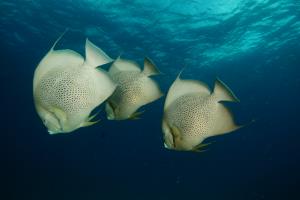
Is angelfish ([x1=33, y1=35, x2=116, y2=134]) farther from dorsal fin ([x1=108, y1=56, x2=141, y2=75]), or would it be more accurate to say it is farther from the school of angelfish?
dorsal fin ([x1=108, y1=56, x2=141, y2=75])

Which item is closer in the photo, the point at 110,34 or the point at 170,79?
the point at 110,34

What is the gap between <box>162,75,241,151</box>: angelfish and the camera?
2812 mm

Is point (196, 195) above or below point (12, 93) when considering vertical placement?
below

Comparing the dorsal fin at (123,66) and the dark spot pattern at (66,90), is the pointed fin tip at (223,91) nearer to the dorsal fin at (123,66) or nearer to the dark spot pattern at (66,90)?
the dorsal fin at (123,66)

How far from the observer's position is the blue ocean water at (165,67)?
20.2 m

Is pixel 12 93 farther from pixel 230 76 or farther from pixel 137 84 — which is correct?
pixel 137 84

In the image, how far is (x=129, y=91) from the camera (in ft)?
9.67

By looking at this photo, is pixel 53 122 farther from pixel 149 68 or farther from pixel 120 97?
pixel 149 68

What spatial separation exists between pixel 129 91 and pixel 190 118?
63cm

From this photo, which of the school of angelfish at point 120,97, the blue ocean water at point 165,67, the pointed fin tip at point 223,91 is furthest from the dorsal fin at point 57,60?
the blue ocean water at point 165,67

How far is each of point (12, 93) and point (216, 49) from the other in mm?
30742

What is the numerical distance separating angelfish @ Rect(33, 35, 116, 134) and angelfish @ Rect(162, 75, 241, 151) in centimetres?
64

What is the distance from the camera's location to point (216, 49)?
85.4 feet

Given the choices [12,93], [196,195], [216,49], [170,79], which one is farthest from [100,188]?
[216,49]
